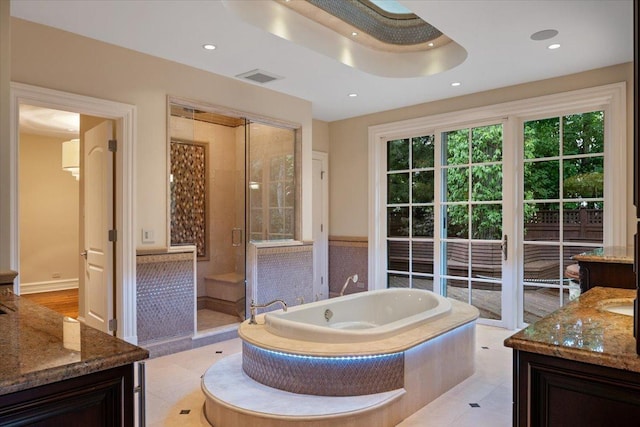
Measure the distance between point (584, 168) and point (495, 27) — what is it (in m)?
1.98

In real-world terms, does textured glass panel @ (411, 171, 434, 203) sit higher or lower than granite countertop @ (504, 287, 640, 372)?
higher

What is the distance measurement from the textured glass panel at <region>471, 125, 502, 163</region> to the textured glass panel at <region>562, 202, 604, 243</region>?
35.9 inches

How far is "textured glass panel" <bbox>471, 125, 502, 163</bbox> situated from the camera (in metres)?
4.85

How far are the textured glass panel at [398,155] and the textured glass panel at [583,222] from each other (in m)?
1.98

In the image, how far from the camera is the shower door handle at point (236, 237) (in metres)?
4.82

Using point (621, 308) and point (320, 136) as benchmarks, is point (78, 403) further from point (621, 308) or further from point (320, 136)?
point (320, 136)

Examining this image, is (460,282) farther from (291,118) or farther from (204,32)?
(204,32)

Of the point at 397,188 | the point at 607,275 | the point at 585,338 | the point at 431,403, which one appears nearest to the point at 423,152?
the point at 397,188

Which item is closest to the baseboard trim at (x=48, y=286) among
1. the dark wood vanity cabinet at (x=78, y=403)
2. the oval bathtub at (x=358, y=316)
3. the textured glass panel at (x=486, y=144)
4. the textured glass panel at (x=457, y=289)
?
the oval bathtub at (x=358, y=316)

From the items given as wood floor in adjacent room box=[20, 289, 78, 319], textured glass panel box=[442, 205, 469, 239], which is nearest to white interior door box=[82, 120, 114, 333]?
wood floor in adjacent room box=[20, 289, 78, 319]

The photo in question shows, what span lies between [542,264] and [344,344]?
9.64ft

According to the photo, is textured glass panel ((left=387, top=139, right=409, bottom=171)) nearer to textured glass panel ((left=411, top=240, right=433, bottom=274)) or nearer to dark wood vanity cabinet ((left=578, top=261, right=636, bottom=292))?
textured glass panel ((left=411, top=240, right=433, bottom=274))

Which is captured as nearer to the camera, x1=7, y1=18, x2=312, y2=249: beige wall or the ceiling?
the ceiling

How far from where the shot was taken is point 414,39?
14.1ft
